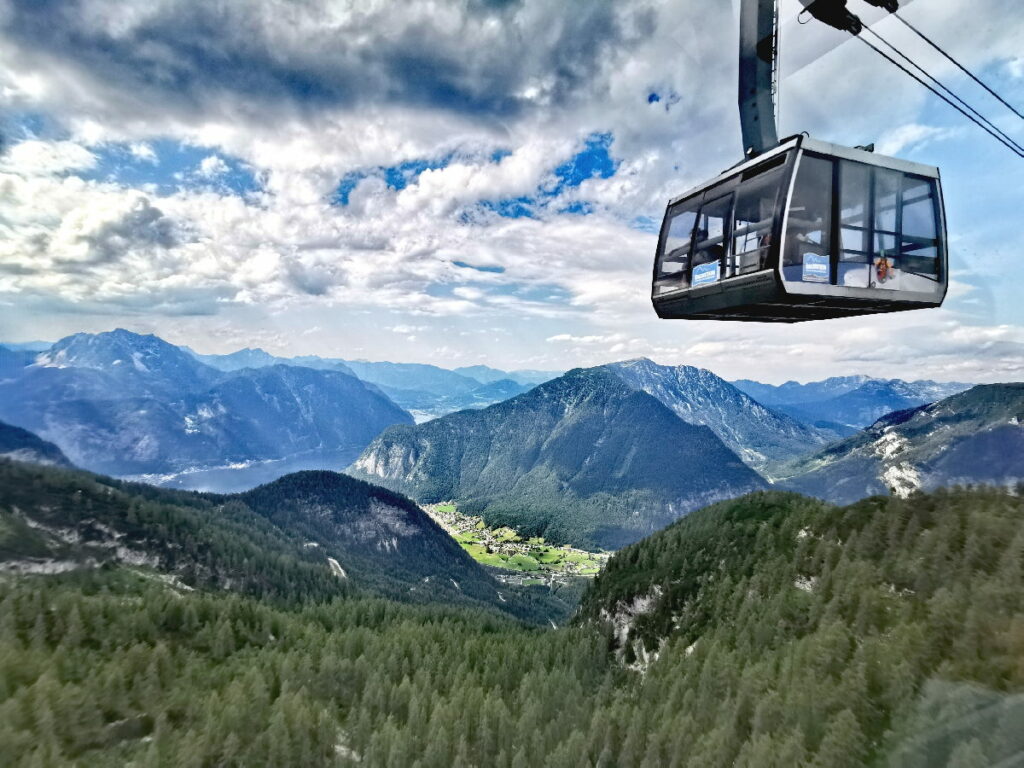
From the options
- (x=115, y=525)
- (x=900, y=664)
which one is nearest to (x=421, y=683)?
(x=900, y=664)

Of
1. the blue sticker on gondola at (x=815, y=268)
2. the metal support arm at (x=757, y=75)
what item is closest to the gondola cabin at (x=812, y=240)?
the blue sticker on gondola at (x=815, y=268)

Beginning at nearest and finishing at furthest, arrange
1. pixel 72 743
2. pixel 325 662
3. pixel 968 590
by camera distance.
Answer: pixel 968 590, pixel 72 743, pixel 325 662

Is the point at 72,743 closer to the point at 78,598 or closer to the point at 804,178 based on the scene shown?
the point at 78,598

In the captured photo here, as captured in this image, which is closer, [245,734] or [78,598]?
[245,734]

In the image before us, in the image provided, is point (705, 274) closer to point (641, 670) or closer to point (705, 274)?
point (705, 274)

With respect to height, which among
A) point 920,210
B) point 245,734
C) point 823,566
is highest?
point 920,210
